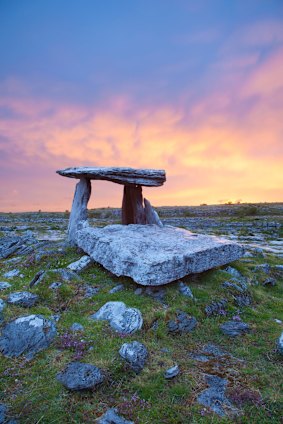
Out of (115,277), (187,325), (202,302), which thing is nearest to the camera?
(187,325)

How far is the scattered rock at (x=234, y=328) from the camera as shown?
9.51 metres

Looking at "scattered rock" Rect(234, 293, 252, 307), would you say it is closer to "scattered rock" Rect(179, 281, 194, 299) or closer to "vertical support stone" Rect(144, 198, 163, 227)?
"scattered rock" Rect(179, 281, 194, 299)

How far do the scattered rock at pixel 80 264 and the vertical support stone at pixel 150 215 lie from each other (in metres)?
7.22

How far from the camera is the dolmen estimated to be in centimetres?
1120

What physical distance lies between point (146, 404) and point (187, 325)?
11.5 ft

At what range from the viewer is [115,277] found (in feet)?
40.5

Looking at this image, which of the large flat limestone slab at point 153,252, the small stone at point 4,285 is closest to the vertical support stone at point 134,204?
the large flat limestone slab at point 153,252

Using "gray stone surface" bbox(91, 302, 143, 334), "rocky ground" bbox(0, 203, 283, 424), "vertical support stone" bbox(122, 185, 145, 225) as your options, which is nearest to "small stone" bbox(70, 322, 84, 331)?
"rocky ground" bbox(0, 203, 283, 424)

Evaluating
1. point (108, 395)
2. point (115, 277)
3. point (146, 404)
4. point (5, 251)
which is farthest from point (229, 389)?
point (5, 251)

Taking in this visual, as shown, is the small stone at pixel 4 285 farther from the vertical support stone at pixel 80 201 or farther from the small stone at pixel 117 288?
the vertical support stone at pixel 80 201

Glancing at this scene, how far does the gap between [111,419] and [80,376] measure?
3.91 ft

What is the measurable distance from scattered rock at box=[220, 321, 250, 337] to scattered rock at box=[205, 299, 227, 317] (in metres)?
0.59

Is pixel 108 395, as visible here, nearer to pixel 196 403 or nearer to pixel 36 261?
pixel 196 403

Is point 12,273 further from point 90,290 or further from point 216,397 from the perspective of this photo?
point 216,397
